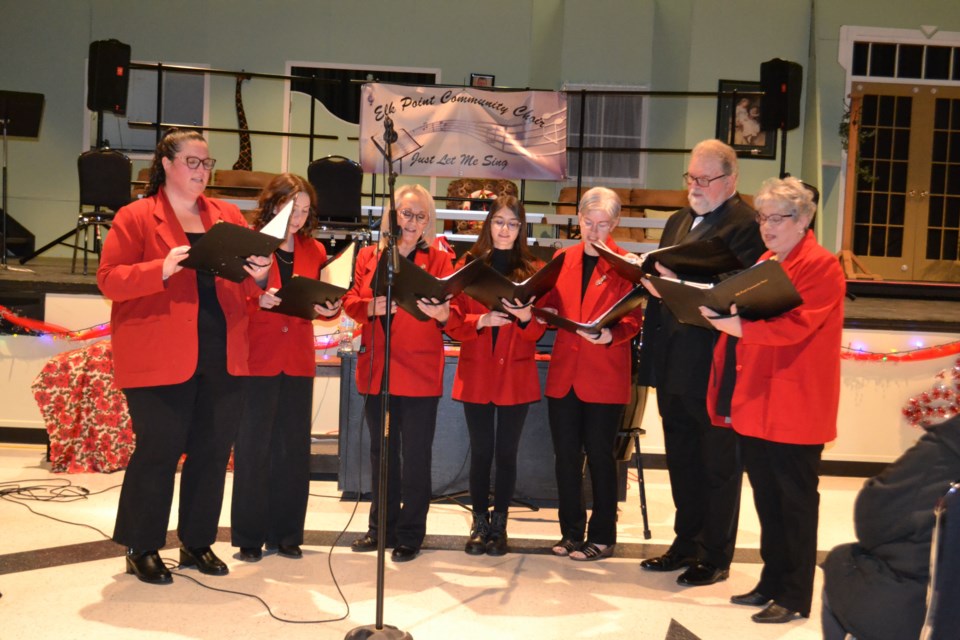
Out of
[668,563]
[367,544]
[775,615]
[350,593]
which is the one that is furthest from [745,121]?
[350,593]

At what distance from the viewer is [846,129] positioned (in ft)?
33.9

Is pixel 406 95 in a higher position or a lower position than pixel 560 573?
higher

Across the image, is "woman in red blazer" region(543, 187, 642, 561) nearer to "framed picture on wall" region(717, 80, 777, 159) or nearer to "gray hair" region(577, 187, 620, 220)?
"gray hair" region(577, 187, 620, 220)

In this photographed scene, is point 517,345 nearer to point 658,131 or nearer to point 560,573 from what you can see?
point 560,573

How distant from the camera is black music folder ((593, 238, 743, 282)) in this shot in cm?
332

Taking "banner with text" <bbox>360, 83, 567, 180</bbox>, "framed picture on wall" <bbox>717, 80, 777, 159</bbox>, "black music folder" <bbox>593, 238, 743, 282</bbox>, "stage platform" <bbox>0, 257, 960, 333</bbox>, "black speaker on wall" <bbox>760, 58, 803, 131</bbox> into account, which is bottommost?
"stage platform" <bbox>0, 257, 960, 333</bbox>

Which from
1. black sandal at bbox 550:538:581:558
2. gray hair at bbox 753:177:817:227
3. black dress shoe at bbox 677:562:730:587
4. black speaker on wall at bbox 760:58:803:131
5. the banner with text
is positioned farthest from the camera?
black speaker on wall at bbox 760:58:803:131

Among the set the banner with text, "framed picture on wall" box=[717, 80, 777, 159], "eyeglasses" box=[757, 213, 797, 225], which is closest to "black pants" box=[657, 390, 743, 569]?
"eyeglasses" box=[757, 213, 797, 225]

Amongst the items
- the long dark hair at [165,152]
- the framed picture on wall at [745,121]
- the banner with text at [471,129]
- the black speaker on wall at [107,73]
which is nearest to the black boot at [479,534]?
the long dark hair at [165,152]

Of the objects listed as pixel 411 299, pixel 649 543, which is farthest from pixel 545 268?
pixel 649 543

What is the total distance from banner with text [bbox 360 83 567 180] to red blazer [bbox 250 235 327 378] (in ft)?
11.0

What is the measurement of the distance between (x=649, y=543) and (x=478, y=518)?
82 centimetres

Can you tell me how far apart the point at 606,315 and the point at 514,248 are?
1.84 feet

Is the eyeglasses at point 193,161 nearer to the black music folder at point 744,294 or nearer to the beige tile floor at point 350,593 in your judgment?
the beige tile floor at point 350,593
